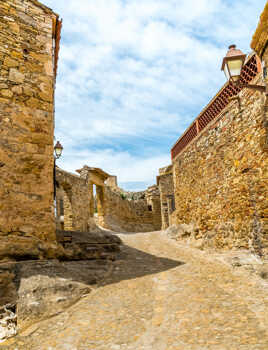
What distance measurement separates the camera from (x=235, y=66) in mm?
4543

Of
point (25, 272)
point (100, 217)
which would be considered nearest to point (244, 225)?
point (25, 272)

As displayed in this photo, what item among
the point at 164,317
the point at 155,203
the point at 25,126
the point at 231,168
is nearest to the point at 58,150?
the point at 25,126

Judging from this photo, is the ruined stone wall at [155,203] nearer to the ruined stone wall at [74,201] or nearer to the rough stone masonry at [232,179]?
the ruined stone wall at [74,201]

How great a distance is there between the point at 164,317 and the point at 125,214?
57.5ft

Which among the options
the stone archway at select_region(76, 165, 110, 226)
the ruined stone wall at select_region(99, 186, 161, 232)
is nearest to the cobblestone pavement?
the stone archway at select_region(76, 165, 110, 226)

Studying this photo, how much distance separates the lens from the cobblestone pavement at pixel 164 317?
2.64 metres

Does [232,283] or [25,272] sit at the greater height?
[25,272]

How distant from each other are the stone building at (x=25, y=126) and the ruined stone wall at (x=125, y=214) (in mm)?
12445

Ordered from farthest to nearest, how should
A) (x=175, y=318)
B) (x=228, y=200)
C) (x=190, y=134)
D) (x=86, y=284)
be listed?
(x=190, y=134) < (x=228, y=200) < (x=86, y=284) < (x=175, y=318)

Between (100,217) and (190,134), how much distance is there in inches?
361

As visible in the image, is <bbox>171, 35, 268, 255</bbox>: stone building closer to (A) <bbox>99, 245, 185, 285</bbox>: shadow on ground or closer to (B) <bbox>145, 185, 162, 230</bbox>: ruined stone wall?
(A) <bbox>99, 245, 185, 285</bbox>: shadow on ground

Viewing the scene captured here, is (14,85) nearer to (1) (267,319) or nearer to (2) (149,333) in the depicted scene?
(2) (149,333)

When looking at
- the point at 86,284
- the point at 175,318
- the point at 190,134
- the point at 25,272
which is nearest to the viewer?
the point at 175,318

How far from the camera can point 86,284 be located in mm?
4227
